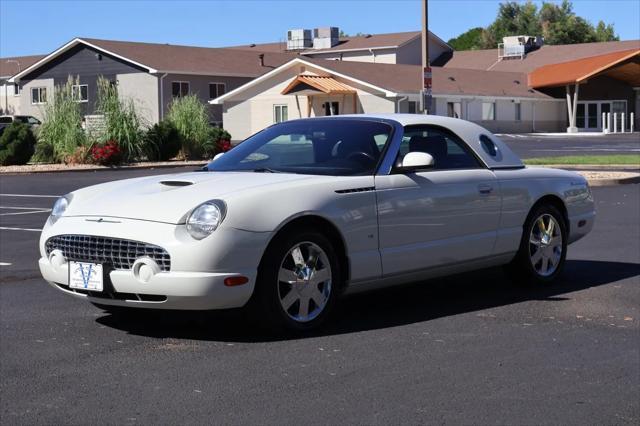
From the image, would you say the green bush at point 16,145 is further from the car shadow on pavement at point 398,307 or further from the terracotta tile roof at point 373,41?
the terracotta tile roof at point 373,41

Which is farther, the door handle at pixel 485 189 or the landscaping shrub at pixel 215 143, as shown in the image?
the landscaping shrub at pixel 215 143

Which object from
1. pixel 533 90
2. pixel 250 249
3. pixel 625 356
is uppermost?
pixel 533 90

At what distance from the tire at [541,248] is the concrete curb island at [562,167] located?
13.6m

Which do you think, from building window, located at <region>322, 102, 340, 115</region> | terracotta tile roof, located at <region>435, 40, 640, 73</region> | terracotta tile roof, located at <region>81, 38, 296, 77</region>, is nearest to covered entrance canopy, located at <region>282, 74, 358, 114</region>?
building window, located at <region>322, 102, 340, 115</region>

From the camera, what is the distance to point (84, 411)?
17.2 ft

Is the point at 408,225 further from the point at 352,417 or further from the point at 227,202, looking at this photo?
the point at 352,417

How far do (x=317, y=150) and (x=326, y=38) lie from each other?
74106mm

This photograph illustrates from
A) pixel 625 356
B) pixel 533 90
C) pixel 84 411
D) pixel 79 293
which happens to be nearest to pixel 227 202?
pixel 79 293

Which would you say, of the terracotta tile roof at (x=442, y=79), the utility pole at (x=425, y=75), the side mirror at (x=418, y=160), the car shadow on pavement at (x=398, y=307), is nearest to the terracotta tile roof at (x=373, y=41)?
the terracotta tile roof at (x=442, y=79)

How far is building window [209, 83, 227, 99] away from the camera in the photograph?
2467 inches

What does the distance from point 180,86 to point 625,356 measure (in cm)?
5564

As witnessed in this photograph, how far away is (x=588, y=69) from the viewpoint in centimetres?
6719

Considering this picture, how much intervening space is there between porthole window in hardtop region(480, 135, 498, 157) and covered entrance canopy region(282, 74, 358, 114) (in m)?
48.3

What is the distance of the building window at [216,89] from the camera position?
206ft
